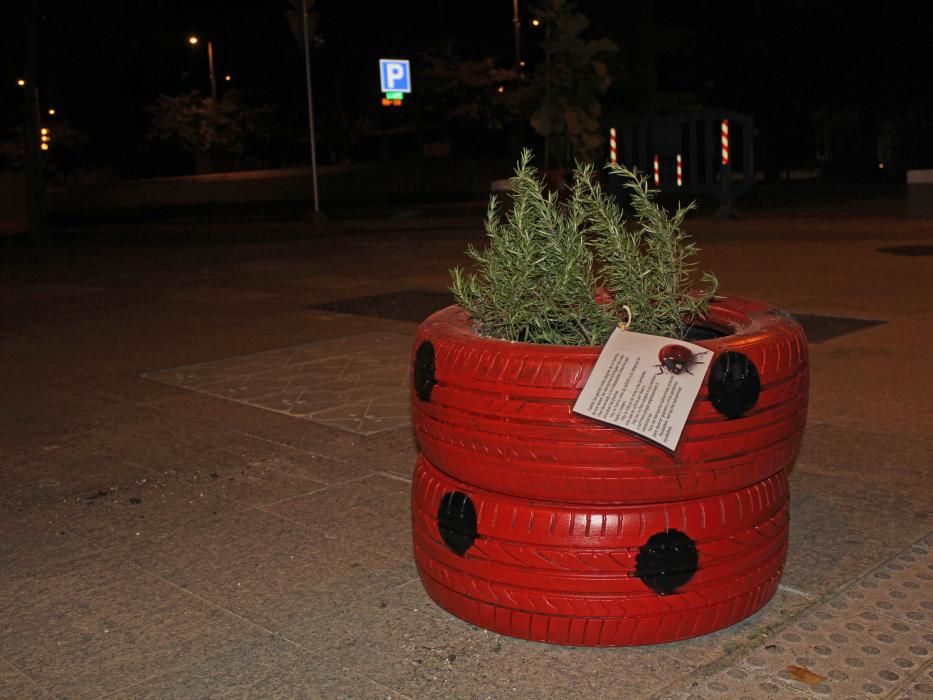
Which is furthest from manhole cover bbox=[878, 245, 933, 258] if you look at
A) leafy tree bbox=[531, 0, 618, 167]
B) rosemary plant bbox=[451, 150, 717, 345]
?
leafy tree bbox=[531, 0, 618, 167]

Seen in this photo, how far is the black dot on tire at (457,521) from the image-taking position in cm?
338

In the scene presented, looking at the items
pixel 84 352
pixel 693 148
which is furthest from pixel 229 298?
pixel 693 148

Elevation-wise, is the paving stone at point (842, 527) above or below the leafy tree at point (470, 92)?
below

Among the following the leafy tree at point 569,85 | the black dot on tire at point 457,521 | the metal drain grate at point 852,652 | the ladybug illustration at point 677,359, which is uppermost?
the leafy tree at point 569,85

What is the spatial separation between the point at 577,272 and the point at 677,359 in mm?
535

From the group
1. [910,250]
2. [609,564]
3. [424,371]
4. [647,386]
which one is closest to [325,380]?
[424,371]

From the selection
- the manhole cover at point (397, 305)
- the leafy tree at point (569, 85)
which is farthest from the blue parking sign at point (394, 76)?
the manhole cover at point (397, 305)

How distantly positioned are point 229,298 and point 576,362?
958cm

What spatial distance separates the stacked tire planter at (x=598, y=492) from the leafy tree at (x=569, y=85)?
77.7ft

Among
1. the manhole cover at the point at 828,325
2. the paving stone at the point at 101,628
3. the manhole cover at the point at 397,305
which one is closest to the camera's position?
the paving stone at the point at 101,628

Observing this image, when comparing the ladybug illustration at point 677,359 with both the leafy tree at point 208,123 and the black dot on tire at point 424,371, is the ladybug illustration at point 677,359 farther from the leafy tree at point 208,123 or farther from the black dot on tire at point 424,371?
the leafy tree at point 208,123

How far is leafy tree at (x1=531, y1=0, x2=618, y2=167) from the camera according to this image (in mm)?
26141

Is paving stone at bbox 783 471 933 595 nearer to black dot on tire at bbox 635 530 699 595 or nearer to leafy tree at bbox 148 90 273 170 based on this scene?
black dot on tire at bbox 635 530 699 595

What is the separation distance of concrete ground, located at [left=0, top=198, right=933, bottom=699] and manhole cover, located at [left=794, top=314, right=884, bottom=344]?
0.58 feet
